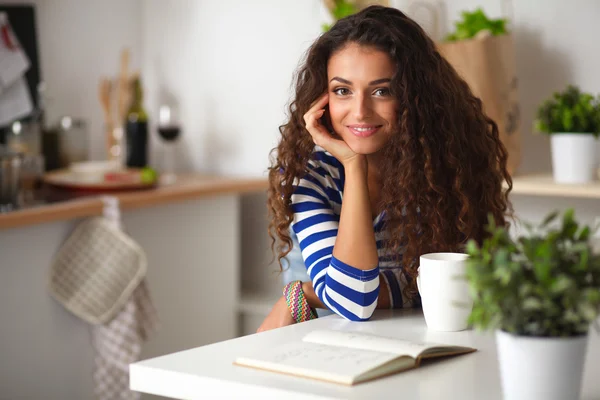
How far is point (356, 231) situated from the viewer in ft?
4.55

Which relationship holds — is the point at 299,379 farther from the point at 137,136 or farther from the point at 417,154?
the point at 137,136

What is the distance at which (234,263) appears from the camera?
120 inches

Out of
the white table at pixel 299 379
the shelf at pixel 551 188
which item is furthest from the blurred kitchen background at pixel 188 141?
the white table at pixel 299 379

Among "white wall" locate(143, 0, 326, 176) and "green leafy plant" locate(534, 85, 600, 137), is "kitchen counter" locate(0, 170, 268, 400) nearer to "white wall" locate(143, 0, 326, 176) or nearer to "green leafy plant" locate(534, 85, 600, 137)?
"white wall" locate(143, 0, 326, 176)

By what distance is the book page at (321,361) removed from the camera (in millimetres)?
964

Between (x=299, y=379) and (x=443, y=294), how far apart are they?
0.32m

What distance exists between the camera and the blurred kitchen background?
2369mm

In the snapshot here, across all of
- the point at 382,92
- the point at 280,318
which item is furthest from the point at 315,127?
the point at 280,318

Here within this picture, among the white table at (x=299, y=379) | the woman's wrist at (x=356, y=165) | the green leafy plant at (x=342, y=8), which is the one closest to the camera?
the white table at (x=299, y=379)

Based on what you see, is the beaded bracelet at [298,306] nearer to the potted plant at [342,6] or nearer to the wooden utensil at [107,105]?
the potted plant at [342,6]

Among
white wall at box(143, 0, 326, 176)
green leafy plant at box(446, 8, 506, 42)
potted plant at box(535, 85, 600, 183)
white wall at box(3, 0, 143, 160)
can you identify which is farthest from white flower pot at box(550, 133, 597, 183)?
white wall at box(3, 0, 143, 160)

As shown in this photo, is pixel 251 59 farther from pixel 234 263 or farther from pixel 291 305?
pixel 291 305

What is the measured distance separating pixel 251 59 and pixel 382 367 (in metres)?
2.30

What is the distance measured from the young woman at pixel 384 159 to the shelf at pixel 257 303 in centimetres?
138
